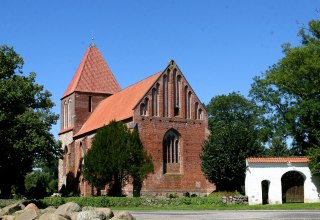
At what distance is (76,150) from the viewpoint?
186 feet

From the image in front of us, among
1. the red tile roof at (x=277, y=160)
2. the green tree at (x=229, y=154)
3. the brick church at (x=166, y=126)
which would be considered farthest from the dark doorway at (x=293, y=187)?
the brick church at (x=166, y=126)

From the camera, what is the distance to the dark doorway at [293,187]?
3662 centimetres

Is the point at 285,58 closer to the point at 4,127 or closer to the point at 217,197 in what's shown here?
the point at 217,197

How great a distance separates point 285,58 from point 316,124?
25.4 ft

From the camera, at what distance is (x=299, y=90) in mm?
43312

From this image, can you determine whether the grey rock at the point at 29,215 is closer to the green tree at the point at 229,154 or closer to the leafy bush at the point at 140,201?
the leafy bush at the point at 140,201

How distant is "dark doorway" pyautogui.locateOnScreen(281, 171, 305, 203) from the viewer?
36625 mm

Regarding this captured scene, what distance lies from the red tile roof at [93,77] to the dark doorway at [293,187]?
27.9 metres

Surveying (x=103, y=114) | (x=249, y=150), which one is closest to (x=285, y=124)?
(x=249, y=150)

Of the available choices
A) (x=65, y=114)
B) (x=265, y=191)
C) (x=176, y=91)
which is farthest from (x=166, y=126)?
(x=65, y=114)

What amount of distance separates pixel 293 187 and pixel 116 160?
13.7m

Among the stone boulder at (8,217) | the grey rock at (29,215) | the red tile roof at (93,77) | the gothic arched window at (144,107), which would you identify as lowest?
the stone boulder at (8,217)

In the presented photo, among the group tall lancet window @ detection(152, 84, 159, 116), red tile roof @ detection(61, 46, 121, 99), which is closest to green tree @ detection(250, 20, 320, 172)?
tall lancet window @ detection(152, 84, 159, 116)

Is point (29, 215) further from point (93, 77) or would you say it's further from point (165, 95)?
point (93, 77)
